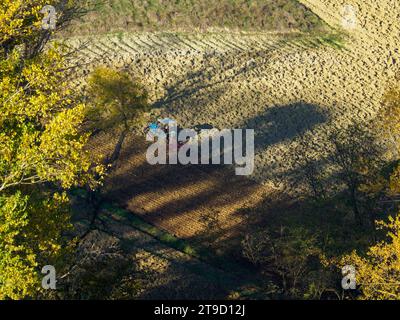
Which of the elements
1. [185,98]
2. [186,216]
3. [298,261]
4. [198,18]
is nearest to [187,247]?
[186,216]

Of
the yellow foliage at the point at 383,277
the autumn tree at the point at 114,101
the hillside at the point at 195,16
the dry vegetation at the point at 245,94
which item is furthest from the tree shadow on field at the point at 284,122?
the yellow foliage at the point at 383,277

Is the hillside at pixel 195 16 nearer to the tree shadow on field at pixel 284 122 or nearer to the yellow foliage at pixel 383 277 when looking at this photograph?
the tree shadow on field at pixel 284 122

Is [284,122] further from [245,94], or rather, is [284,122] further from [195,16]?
[195,16]

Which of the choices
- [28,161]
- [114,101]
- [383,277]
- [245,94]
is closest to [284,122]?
[245,94]

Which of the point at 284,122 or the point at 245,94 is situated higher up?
the point at 245,94

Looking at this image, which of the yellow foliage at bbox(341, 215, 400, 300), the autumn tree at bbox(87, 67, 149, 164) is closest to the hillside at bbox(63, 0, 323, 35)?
the autumn tree at bbox(87, 67, 149, 164)

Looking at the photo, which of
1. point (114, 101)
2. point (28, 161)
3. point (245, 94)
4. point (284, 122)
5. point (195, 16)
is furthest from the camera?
point (195, 16)

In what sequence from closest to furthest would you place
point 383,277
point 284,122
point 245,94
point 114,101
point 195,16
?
point 383,277, point 114,101, point 284,122, point 245,94, point 195,16
